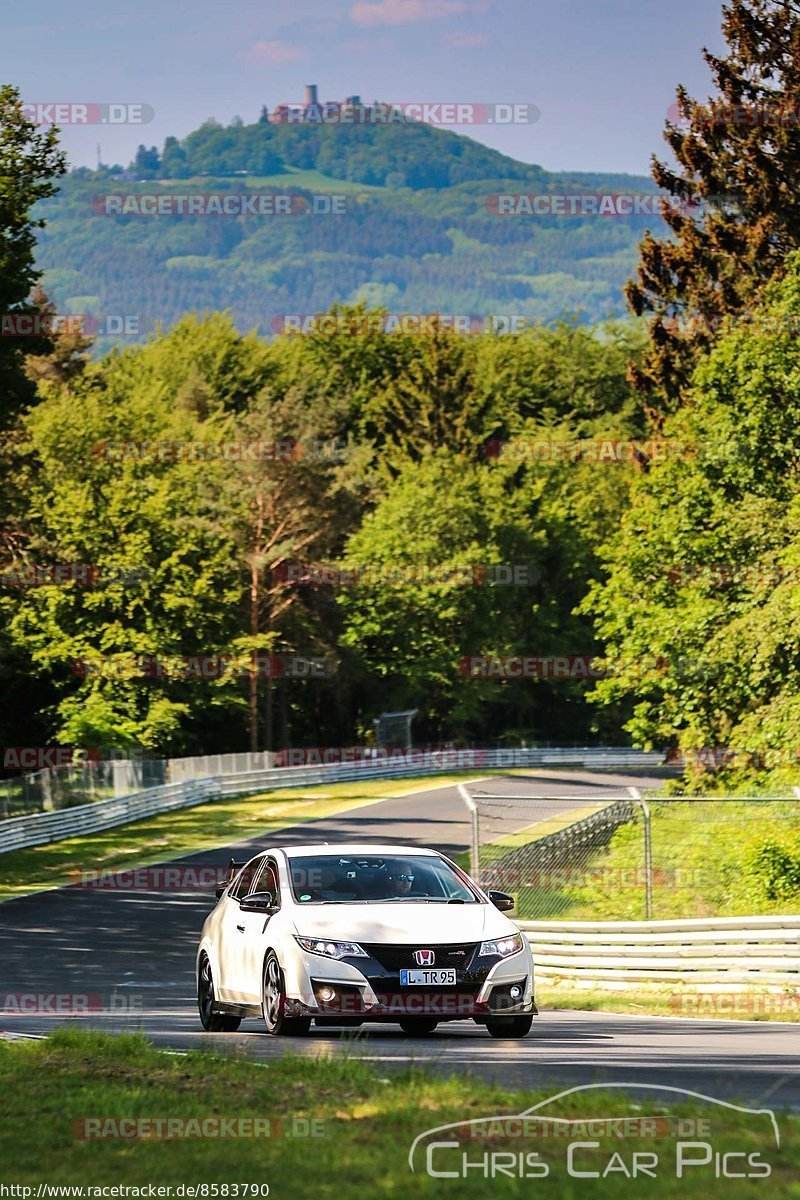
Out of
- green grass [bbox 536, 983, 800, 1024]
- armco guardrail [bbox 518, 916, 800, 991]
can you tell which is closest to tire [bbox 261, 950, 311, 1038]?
green grass [bbox 536, 983, 800, 1024]

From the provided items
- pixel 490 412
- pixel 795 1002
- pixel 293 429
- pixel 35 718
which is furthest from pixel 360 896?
pixel 490 412

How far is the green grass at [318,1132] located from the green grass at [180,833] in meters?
26.7

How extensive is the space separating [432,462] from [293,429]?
13.0 meters

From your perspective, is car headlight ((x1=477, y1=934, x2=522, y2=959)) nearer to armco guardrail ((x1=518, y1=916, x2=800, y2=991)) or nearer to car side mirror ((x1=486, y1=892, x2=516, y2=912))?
car side mirror ((x1=486, y1=892, x2=516, y2=912))

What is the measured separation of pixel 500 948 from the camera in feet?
41.8

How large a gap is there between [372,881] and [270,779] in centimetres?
5031

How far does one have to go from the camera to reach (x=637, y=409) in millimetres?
91188

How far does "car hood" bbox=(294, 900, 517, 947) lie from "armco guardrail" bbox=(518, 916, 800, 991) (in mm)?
5843

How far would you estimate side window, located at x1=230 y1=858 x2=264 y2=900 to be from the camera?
47.4 ft

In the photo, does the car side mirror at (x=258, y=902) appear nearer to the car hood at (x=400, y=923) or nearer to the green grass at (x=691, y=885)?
the car hood at (x=400, y=923)

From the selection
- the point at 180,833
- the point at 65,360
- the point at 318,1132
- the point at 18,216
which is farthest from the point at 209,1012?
the point at 65,360

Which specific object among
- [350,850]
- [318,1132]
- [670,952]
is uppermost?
[318,1132]

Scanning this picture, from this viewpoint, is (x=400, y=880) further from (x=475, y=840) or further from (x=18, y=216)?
(x=18, y=216)

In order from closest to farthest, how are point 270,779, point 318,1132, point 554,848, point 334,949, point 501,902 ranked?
point 318,1132
point 334,949
point 501,902
point 554,848
point 270,779
